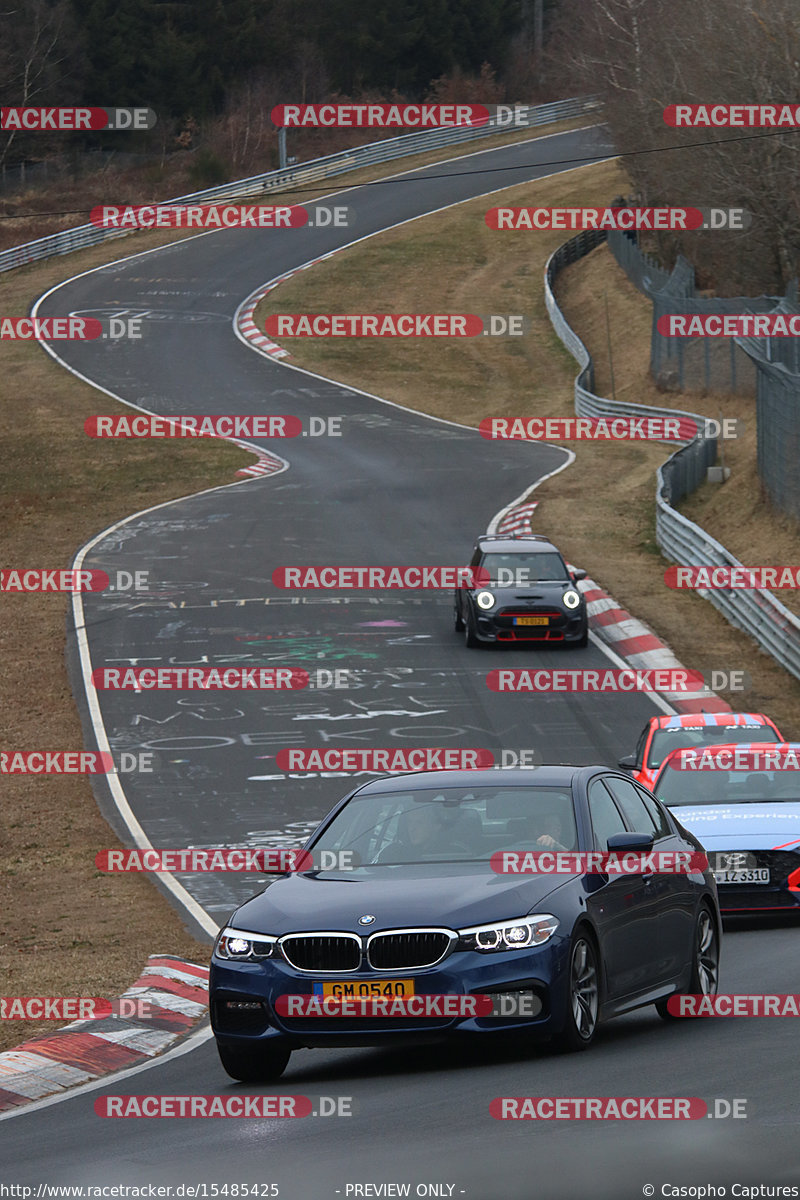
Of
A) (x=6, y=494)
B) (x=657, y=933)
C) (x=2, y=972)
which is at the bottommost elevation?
(x=6, y=494)

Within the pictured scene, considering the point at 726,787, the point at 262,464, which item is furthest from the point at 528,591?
the point at 262,464

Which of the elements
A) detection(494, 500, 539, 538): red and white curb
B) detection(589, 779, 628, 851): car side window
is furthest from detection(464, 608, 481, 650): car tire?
detection(589, 779, 628, 851): car side window

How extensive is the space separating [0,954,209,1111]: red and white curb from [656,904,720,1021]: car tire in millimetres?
2932

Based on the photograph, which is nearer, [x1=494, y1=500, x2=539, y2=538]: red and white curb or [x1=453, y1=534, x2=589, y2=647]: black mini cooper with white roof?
[x1=453, y1=534, x2=589, y2=647]: black mini cooper with white roof

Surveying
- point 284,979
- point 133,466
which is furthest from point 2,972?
point 133,466

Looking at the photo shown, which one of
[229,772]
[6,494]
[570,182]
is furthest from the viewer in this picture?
[570,182]

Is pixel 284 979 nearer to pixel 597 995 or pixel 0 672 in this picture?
pixel 597 995

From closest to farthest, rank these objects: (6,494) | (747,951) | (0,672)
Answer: (747,951) → (0,672) → (6,494)

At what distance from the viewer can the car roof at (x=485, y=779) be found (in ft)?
31.9

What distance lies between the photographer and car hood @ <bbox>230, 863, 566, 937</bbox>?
8523mm

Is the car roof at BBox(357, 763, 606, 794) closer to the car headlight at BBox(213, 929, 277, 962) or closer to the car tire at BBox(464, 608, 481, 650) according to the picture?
the car headlight at BBox(213, 929, 277, 962)

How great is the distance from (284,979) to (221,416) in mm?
44337

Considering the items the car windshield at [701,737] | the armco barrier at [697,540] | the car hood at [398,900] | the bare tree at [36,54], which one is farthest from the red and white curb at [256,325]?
the car hood at [398,900]

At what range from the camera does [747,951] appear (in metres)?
13.0
